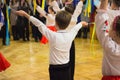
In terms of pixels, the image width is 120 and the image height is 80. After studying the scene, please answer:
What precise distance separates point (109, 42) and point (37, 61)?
325 cm

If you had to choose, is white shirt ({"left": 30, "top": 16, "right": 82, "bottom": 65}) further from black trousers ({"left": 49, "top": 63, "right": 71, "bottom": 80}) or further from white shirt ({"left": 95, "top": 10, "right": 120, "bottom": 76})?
white shirt ({"left": 95, "top": 10, "right": 120, "bottom": 76})

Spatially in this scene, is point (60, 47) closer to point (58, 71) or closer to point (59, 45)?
point (59, 45)

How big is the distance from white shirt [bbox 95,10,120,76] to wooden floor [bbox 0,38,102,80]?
2.07 meters

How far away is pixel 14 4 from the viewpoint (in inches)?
302

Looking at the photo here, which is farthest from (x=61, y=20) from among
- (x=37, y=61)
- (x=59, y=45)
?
(x=37, y=61)

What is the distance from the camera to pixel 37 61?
488 centimetres

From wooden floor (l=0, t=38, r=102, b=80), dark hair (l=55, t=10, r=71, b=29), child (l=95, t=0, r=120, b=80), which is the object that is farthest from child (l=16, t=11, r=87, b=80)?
wooden floor (l=0, t=38, r=102, b=80)

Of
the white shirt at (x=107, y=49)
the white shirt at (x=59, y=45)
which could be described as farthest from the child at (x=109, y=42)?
the white shirt at (x=59, y=45)

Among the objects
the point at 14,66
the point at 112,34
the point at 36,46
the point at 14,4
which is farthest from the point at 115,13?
the point at 14,4

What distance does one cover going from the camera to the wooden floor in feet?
13.1

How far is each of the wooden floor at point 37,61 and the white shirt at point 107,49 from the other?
2.07 meters

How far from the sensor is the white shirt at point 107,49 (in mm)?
1692

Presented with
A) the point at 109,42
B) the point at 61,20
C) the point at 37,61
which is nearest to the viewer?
the point at 109,42

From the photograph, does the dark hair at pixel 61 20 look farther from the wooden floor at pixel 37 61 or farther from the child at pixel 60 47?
the wooden floor at pixel 37 61
